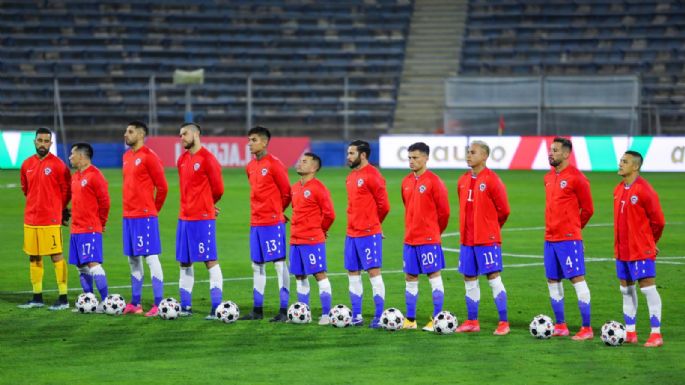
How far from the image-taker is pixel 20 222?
1033 inches

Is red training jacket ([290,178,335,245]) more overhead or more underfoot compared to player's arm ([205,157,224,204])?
more underfoot

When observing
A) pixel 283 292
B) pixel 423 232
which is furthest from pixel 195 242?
pixel 423 232

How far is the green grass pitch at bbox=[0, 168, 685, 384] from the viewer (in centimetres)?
1046

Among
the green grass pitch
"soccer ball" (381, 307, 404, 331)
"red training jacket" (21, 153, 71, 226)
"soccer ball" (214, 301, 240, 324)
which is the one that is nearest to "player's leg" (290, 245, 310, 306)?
the green grass pitch

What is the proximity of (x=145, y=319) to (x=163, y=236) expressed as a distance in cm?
1003

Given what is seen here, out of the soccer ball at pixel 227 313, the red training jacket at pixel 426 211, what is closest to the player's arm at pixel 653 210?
the red training jacket at pixel 426 211

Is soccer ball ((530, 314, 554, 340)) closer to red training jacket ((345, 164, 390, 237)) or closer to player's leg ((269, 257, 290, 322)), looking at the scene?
red training jacket ((345, 164, 390, 237))

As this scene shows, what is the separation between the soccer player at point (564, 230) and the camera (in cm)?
1245

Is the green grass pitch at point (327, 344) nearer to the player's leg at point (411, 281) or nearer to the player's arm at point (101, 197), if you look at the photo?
the player's leg at point (411, 281)

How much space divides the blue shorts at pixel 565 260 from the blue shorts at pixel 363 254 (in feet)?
6.51

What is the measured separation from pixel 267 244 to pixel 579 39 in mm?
39516

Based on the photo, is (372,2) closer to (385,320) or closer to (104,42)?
(104,42)

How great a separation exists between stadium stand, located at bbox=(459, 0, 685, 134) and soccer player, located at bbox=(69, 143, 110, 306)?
120ft

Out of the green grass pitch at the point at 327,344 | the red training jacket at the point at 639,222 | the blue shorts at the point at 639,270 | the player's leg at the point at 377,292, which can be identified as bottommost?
the green grass pitch at the point at 327,344
